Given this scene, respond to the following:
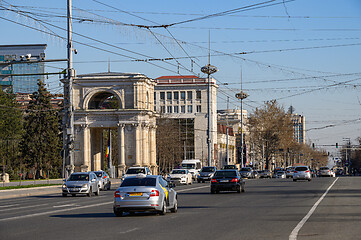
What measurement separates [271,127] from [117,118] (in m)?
51.1

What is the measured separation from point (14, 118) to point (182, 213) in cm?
8538

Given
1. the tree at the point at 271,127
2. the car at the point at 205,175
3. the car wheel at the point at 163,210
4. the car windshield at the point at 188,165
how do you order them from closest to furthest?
1. the car wheel at the point at 163,210
2. the car at the point at 205,175
3. the car windshield at the point at 188,165
4. the tree at the point at 271,127

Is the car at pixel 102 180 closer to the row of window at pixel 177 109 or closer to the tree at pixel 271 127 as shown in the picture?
the tree at pixel 271 127

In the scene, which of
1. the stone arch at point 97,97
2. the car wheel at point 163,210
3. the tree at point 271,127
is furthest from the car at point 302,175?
the tree at point 271,127

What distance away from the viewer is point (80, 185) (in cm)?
3922

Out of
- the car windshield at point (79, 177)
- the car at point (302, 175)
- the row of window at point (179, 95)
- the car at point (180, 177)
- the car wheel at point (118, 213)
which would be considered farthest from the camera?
the row of window at point (179, 95)

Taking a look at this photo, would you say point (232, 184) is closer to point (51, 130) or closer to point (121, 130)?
point (121, 130)

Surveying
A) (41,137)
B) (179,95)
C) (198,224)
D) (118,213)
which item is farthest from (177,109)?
(198,224)

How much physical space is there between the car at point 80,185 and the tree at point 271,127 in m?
92.5

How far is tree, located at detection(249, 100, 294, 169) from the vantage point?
13062 cm

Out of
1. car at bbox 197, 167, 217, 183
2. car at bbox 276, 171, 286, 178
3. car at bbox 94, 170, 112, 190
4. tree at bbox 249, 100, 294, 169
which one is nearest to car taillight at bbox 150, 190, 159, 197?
car at bbox 94, 170, 112, 190

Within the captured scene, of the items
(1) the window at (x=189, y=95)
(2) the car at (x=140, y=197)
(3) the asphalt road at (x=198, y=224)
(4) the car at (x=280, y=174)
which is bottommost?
(4) the car at (x=280, y=174)

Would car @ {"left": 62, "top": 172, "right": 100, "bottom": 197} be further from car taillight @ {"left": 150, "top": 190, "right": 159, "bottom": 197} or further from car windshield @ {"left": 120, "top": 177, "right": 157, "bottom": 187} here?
car taillight @ {"left": 150, "top": 190, "right": 159, "bottom": 197}

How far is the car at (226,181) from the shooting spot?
39.4 m
